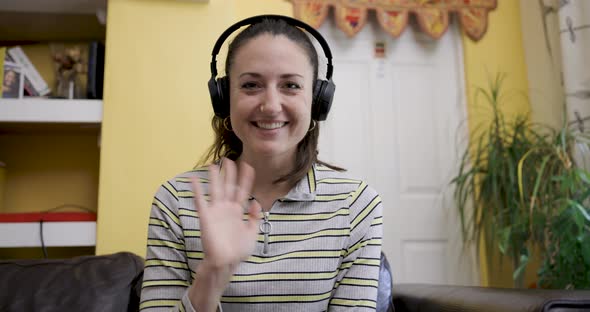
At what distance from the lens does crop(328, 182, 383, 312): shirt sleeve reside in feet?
3.32

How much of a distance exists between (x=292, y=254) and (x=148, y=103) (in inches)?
49.5

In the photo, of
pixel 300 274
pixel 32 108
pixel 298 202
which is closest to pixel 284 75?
pixel 298 202

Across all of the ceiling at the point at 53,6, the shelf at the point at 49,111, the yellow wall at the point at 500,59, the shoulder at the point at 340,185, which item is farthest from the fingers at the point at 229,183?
the yellow wall at the point at 500,59

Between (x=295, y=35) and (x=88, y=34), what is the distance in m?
1.63

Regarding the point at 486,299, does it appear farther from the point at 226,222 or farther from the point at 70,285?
the point at 70,285

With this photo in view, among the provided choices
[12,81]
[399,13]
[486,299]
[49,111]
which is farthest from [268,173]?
[399,13]

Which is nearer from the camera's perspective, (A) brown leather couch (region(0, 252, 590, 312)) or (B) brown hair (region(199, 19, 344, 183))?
(B) brown hair (region(199, 19, 344, 183))

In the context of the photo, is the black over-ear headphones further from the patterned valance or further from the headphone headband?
the patterned valance

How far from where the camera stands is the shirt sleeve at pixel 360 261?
101cm

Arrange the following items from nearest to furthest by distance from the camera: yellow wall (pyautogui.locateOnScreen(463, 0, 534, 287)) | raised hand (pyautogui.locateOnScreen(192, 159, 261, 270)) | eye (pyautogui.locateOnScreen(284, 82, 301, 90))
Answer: raised hand (pyautogui.locateOnScreen(192, 159, 261, 270)), eye (pyautogui.locateOnScreen(284, 82, 301, 90)), yellow wall (pyautogui.locateOnScreen(463, 0, 534, 287))

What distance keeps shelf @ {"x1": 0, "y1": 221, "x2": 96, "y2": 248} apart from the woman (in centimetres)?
102

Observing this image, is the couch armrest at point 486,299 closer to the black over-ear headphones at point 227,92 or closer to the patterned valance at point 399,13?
the black over-ear headphones at point 227,92

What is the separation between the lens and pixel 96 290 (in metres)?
1.23

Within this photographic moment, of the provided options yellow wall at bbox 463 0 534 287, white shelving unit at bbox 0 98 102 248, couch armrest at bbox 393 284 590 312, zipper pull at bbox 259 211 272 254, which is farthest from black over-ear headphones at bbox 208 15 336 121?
yellow wall at bbox 463 0 534 287
